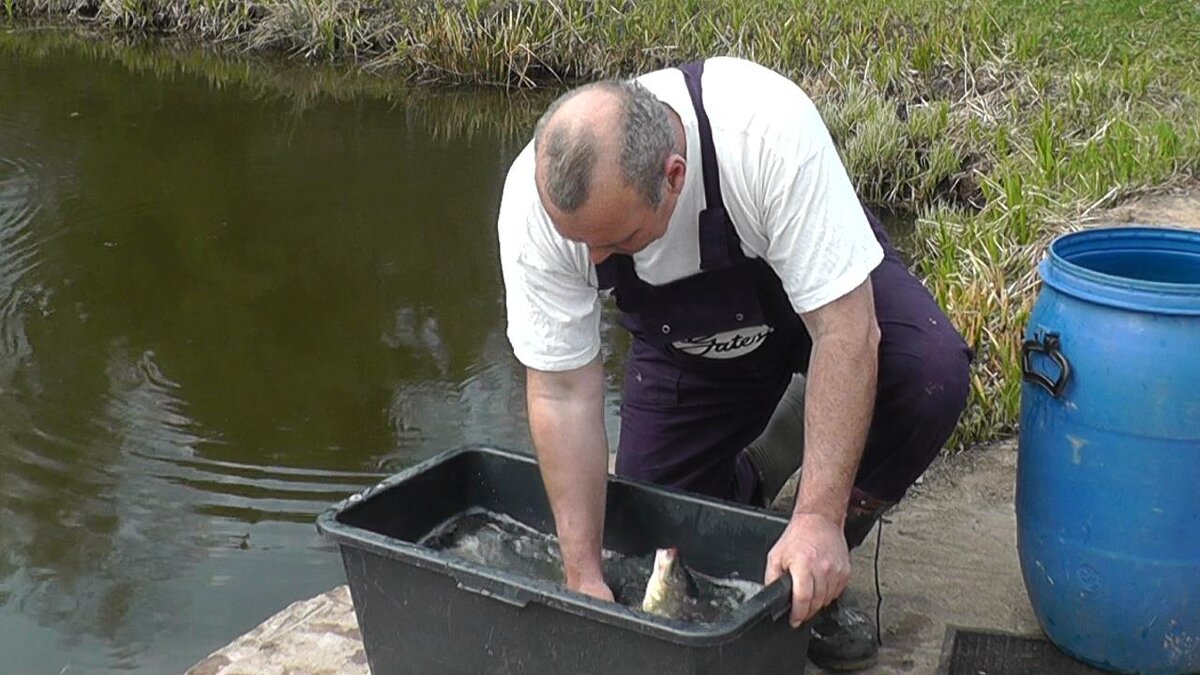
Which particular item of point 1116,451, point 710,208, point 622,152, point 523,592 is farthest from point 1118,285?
Answer: point 523,592

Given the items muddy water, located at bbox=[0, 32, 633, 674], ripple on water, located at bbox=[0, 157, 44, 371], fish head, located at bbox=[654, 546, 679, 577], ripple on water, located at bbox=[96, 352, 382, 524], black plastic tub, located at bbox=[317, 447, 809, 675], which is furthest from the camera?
ripple on water, located at bbox=[0, 157, 44, 371]

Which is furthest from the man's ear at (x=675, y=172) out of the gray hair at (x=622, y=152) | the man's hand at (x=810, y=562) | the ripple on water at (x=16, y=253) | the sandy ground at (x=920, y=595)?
the ripple on water at (x=16, y=253)

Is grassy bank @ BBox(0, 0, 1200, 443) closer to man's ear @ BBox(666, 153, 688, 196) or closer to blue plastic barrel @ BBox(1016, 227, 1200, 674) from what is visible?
blue plastic barrel @ BBox(1016, 227, 1200, 674)

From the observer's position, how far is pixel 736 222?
8.38ft

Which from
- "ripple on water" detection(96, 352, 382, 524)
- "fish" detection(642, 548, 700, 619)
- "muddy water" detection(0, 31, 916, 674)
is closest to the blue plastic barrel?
"fish" detection(642, 548, 700, 619)

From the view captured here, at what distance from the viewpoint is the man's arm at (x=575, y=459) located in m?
2.60

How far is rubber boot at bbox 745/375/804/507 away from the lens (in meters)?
3.23

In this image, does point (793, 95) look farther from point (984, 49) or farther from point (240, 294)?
point (984, 49)

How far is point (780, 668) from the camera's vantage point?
246 cm

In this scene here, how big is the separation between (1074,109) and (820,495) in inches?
192

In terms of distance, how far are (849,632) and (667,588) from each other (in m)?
0.51

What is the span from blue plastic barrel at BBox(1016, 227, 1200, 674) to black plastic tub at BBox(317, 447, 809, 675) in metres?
0.56

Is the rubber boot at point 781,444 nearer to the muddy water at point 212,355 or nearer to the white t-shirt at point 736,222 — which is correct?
the white t-shirt at point 736,222

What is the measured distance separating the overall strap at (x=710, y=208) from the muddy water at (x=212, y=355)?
1.67 metres
